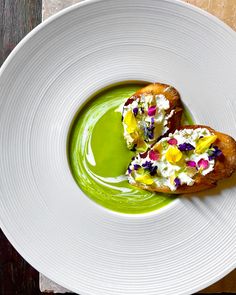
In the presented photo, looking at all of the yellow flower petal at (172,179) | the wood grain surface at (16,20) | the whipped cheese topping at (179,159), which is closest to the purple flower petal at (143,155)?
the whipped cheese topping at (179,159)

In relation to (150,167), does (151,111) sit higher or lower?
higher

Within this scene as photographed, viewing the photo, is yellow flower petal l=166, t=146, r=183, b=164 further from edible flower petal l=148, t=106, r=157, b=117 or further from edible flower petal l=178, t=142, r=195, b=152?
edible flower petal l=148, t=106, r=157, b=117

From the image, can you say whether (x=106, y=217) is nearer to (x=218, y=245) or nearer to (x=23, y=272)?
(x=218, y=245)

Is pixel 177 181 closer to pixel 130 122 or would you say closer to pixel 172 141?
pixel 172 141

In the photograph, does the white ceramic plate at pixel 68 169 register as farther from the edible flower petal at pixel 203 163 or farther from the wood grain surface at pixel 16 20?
the wood grain surface at pixel 16 20

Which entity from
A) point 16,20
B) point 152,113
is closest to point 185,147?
point 152,113

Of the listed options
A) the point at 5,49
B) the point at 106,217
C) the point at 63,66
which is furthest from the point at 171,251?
the point at 5,49

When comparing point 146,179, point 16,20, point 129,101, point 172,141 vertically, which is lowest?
point 146,179

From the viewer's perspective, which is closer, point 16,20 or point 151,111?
point 151,111
